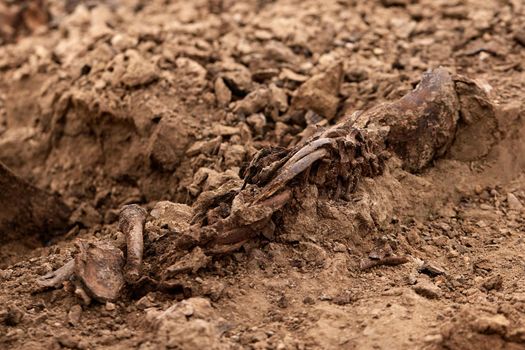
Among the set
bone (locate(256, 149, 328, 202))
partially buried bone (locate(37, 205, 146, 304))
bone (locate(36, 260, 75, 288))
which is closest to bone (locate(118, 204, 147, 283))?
partially buried bone (locate(37, 205, 146, 304))

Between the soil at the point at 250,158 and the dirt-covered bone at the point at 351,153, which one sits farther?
the dirt-covered bone at the point at 351,153

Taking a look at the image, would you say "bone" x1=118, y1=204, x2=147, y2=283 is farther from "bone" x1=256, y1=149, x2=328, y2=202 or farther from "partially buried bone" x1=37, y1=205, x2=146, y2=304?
"bone" x1=256, y1=149, x2=328, y2=202

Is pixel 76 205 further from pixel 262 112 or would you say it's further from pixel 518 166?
pixel 518 166

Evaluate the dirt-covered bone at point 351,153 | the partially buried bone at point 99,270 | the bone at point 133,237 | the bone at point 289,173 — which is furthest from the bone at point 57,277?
the bone at point 289,173

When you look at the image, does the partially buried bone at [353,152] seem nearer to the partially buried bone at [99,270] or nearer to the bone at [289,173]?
the bone at [289,173]

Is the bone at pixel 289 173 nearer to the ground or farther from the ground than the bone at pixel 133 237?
farther from the ground

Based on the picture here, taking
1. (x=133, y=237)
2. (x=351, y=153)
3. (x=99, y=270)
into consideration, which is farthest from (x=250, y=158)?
(x=99, y=270)

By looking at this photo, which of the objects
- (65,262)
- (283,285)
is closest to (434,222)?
(283,285)

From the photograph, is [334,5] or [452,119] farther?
[334,5]
